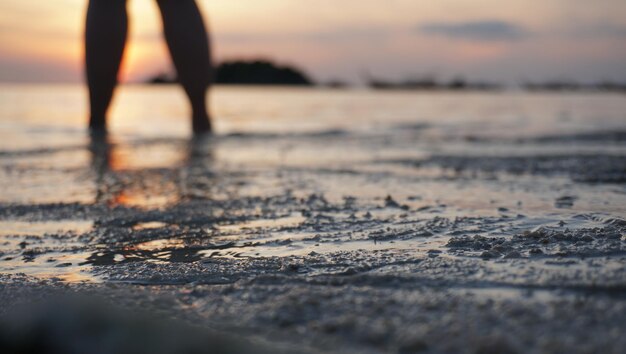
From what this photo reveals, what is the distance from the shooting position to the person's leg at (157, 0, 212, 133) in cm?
427

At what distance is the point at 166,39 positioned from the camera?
14.2 feet

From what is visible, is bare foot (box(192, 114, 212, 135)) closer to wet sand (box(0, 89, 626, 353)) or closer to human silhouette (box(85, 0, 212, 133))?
human silhouette (box(85, 0, 212, 133))

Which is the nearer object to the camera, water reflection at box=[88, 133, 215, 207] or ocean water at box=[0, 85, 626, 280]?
ocean water at box=[0, 85, 626, 280]

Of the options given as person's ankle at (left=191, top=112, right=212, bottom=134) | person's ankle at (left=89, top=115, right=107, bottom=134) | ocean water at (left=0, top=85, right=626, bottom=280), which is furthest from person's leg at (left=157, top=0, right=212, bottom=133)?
person's ankle at (left=89, top=115, right=107, bottom=134)

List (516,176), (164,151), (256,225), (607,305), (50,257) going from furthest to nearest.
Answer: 1. (164,151)
2. (516,176)
3. (256,225)
4. (50,257)
5. (607,305)

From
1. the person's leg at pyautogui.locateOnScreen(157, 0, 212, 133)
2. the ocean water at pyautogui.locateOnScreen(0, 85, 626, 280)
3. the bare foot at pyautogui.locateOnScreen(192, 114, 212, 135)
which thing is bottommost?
the ocean water at pyautogui.locateOnScreen(0, 85, 626, 280)

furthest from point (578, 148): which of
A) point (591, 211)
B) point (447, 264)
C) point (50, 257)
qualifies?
point (50, 257)

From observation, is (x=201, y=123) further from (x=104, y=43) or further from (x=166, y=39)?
(x=104, y=43)

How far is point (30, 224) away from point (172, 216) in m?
0.40

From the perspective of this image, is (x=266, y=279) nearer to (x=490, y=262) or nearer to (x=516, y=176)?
(x=490, y=262)

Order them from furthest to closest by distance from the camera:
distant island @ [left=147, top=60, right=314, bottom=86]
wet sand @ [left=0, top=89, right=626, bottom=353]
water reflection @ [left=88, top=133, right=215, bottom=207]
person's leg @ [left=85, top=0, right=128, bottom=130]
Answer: distant island @ [left=147, top=60, right=314, bottom=86], person's leg @ [left=85, top=0, right=128, bottom=130], water reflection @ [left=88, top=133, right=215, bottom=207], wet sand @ [left=0, top=89, right=626, bottom=353]

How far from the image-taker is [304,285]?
43.2 inches

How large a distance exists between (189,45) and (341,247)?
10.5ft

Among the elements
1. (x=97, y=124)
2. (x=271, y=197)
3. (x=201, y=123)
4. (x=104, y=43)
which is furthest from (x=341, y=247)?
(x=97, y=124)
